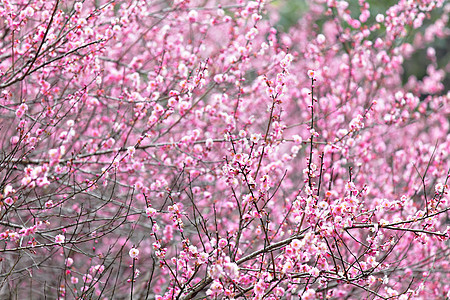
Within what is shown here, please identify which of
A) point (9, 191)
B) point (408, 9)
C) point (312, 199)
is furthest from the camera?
point (408, 9)

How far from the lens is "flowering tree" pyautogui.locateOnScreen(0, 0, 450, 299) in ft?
10.8

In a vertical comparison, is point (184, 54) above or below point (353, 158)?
above

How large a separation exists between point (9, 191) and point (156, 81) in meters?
2.63

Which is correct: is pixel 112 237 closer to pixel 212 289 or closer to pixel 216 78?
pixel 216 78

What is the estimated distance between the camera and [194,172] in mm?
5328

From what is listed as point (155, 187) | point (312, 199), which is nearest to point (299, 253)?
point (312, 199)

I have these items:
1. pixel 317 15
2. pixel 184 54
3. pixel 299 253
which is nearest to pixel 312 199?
pixel 299 253

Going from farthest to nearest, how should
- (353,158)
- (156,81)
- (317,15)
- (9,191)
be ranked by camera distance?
(317,15), (353,158), (156,81), (9,191)

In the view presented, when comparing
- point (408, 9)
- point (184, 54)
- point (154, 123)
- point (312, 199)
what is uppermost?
point (408, 9)

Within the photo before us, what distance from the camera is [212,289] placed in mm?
2994

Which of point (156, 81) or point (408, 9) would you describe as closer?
point (156, 81)

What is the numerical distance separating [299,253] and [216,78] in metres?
2.85

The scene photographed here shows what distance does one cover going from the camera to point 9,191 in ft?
9.71

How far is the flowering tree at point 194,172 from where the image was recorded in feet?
10.8
